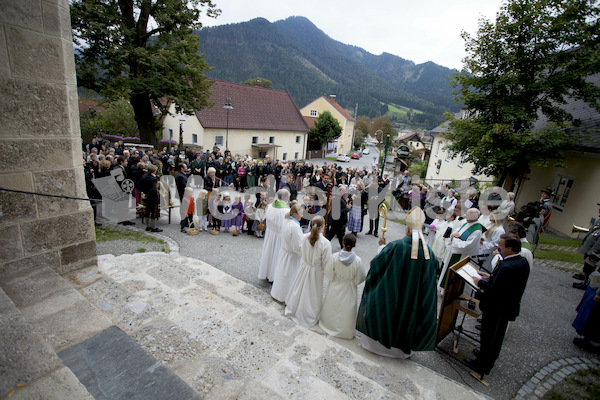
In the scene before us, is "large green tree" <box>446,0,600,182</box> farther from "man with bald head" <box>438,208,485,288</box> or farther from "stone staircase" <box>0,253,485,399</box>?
"stone staircase" <box>0,253,485,399</box>

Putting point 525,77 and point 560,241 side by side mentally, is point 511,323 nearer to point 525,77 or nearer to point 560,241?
point 560,241

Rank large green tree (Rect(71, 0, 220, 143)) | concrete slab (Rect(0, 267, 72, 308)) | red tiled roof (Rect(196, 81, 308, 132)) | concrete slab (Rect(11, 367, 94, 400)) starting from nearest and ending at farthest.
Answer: concrete slab (Rect(11, 367, 94, 400)) → concrete slab (Rect(0, 267, 72, 308)) → large green tree (Rect(71, 0, 220, 143)) → red tiled roof (Rect(196, 81, 308, 132))

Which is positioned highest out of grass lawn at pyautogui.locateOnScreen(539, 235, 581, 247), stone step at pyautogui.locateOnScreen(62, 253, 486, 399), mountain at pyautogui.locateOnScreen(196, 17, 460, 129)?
mountain at pyautogui.locateOnScreen(196, 17, 460, 129)

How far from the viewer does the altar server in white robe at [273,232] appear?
5320mm

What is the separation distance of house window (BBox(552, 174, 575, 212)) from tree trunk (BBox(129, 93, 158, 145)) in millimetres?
21384

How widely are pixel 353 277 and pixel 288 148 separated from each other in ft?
116

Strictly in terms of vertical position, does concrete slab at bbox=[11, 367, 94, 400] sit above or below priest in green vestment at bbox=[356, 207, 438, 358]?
above

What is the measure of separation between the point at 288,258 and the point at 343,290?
1.20 m

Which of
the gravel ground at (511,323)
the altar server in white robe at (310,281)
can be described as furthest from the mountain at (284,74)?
the altar server in white robe at (310,281)

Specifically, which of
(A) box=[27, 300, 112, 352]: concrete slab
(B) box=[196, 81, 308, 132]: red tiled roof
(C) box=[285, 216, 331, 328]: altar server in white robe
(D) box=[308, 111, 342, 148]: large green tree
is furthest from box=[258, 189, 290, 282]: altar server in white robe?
(D) box=[308, 111, 342, 148]: large green tree

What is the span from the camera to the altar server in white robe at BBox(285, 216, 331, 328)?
4.30 meters

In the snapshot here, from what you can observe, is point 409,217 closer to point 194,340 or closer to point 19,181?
A: point 194,340

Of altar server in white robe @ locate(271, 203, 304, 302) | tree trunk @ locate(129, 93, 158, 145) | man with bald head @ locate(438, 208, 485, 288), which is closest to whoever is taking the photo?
altar server in white robe @ locate(271, 203, 304, 302)

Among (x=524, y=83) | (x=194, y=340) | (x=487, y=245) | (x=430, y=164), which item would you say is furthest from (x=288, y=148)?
(x=194, y=340)
